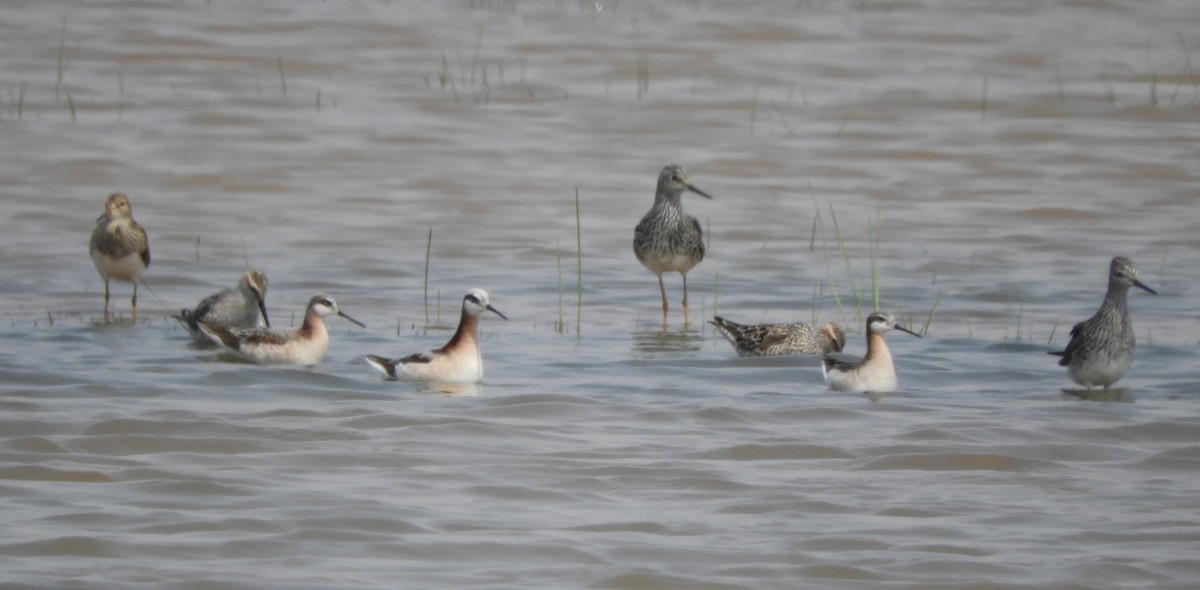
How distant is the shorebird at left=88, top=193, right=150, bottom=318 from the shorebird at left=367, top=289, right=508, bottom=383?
3.17m

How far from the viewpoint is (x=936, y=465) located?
793cm

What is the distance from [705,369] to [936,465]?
2652mm

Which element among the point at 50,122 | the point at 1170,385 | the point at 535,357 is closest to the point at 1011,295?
the point at 1170,385

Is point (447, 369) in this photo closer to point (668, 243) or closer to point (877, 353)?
point (877, 353)

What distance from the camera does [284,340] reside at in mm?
10211

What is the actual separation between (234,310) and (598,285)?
3.17 metres

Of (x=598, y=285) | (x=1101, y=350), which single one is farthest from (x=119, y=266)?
(x=1101, y=350)

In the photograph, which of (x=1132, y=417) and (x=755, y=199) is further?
(x=755, y=199)

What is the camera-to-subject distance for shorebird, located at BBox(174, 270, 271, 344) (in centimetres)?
1106

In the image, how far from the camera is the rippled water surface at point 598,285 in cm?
675

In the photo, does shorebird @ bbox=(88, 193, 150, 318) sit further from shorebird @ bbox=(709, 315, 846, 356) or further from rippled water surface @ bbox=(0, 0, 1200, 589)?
shorebird @ bbox=(709, 315, 846, 356)

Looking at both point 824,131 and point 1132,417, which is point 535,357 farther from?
point 824,131

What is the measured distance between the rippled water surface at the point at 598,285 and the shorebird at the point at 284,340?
0.16 m

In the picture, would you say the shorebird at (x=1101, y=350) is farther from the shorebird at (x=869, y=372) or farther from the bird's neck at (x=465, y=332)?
the bird's neck at (x=465, y=332)
